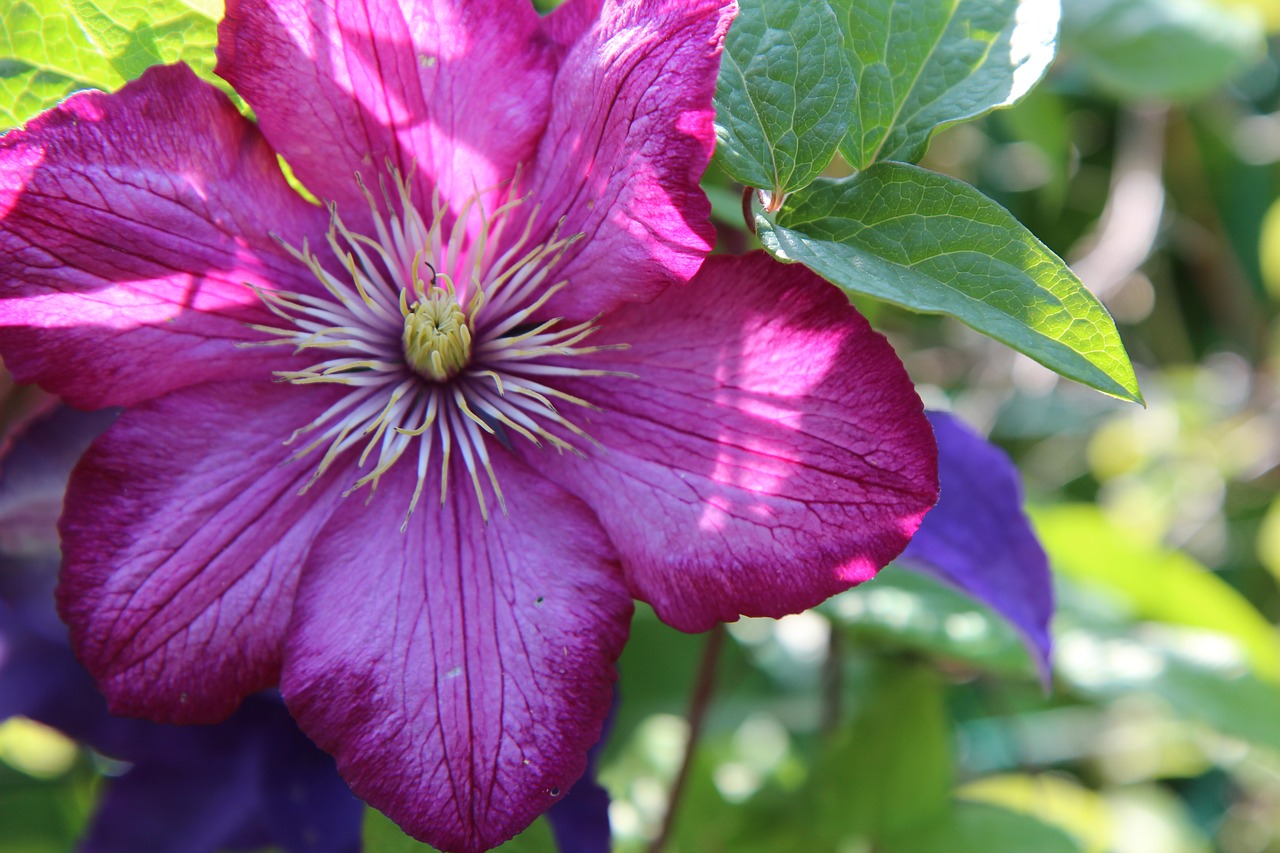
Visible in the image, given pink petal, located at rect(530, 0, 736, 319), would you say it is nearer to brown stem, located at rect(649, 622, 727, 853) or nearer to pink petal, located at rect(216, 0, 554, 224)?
pink petal, located at rect(216, 0, 554, 224)

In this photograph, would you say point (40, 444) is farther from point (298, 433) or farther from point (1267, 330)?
point (1267, 330)

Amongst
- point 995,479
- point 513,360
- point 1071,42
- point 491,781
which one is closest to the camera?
point 491,781

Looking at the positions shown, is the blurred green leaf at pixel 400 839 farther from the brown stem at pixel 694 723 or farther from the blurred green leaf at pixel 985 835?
the blurred green leaf at pixel 985 835

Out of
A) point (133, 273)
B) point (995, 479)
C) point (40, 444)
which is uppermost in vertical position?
point (133, 273)

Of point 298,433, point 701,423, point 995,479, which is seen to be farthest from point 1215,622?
point 298,433

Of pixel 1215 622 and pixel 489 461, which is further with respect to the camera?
pixel 1215 622

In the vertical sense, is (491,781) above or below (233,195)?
below

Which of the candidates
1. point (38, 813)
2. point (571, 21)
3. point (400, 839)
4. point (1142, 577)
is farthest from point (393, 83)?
point (1142, 577)

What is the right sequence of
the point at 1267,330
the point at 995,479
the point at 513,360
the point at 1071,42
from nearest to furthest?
the point at 513,360 < the point at 995,479 < the point at 1071,42 < the point at 1267,330
